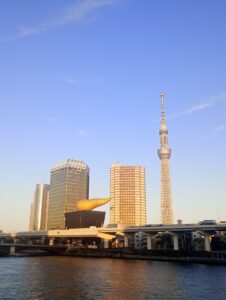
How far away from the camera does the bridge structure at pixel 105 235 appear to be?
124125 millimetres

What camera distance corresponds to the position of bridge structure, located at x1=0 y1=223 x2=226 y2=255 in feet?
407

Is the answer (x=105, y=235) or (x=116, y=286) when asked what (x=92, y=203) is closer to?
(x=105, y=235)

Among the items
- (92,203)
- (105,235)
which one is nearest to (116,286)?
(105,235)

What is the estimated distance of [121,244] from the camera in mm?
173250

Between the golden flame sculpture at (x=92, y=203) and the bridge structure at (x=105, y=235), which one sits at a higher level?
the golden flame sculpture at (x=92, y=203)

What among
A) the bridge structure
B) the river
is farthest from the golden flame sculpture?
the river

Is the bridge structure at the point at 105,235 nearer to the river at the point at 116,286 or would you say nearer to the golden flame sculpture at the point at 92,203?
the golden flame sculpture at the point at 92,203

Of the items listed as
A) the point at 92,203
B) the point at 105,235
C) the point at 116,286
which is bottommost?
the point at 116,286

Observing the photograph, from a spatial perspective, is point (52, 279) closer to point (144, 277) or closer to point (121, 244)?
point (144, 277)

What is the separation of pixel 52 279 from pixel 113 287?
538 inches

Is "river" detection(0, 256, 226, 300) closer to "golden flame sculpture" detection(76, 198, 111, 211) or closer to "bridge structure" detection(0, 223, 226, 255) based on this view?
"bridge structure" detection(0, 223, 226, 255)

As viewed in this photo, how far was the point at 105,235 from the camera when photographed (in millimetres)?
154875

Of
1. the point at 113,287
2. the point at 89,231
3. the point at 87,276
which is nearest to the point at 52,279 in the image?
the point at 87,276

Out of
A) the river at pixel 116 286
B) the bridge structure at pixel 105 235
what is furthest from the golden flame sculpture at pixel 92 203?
the river at pixel 116 286
